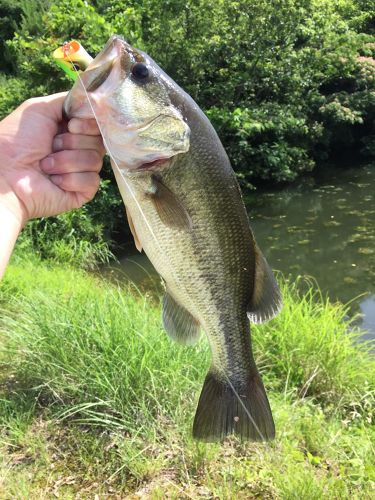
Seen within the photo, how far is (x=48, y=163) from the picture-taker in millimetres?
1948

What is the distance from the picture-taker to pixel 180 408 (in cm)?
331

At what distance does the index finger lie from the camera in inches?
70.6

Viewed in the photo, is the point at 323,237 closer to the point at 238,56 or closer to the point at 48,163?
the point at 238,56

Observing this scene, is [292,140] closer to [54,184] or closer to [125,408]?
[125,408]

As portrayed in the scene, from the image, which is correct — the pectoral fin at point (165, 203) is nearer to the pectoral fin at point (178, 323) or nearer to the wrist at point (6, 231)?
the pectoral fin at point (178, 323)

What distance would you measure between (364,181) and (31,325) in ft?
43.2

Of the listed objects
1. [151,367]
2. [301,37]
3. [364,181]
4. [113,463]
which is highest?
[301,37]

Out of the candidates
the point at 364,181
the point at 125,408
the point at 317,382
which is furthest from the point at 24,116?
the point at 364,181

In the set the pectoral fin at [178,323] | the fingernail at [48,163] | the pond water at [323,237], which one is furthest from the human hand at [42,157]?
the pond water at [323,237]

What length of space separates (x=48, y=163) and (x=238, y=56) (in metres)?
11.9

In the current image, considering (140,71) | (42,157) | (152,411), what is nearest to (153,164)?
(140,71)

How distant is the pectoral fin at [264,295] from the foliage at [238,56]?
8177mm

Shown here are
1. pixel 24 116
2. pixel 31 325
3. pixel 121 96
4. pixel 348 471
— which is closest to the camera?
pixel 121 96

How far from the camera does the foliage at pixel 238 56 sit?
9844 mm
